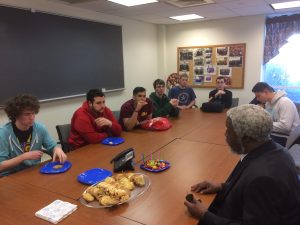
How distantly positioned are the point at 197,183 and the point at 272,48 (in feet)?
13.5

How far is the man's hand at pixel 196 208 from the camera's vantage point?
3.96 feet

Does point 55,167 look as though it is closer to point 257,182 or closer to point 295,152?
point 257,182

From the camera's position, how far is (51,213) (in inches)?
48.5

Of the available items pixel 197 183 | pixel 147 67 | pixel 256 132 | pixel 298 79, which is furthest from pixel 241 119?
pixel 147 67

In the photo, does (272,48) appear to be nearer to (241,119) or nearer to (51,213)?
(241,119)

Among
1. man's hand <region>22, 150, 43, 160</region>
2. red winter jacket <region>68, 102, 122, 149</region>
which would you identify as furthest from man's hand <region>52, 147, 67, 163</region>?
red winter jacket <region>68, 102, 122, 149</region>

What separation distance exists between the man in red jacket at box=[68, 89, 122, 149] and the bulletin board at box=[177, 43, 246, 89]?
341 cm

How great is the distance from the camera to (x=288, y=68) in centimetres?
475

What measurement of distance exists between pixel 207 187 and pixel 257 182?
502 millimetres

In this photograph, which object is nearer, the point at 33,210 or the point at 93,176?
the point at 33,210

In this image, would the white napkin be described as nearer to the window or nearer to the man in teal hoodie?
the man in teal hoodie

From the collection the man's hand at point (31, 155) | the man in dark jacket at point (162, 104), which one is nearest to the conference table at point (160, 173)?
the man's hand at point (31, 155)

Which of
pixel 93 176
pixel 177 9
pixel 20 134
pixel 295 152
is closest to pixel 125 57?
pixel 177 9

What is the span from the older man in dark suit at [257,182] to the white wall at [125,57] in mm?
2934
